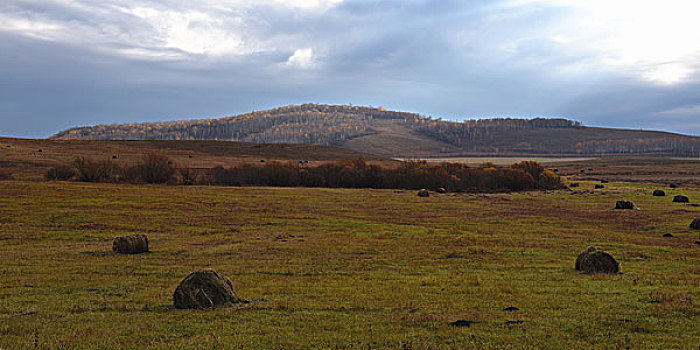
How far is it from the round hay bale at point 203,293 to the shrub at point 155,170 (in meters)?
66.5

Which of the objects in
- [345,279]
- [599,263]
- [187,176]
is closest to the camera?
[345,279]

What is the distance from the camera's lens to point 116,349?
33.4ft

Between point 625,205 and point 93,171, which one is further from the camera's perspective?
point 93,171

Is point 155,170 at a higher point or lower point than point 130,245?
higher

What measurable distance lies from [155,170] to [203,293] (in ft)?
222

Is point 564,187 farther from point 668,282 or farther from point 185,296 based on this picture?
point 185,296

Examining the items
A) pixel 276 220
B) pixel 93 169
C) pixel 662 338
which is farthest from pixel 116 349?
pixel 93 169

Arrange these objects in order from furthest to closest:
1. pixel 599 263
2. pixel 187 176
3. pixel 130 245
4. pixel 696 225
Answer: pixel 187 176 → pixel 696 225 → pixel 130 245 → pixel 599 263

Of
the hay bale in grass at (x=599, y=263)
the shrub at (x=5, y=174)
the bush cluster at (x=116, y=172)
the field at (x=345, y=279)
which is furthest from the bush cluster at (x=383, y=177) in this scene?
the hay bale in grass at (x=599, y=263)

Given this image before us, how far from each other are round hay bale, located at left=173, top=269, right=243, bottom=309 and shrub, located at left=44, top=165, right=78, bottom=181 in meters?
70.3

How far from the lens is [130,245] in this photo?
24.9 metres

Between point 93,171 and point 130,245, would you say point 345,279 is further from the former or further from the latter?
point 93,171

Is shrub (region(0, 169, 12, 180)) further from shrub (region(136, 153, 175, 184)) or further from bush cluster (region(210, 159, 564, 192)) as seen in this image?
bush cluster (region(210, 159, 564, 192))

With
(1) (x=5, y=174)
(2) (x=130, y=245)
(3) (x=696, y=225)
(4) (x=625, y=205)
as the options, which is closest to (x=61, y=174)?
(1) (x=5, y=174)
